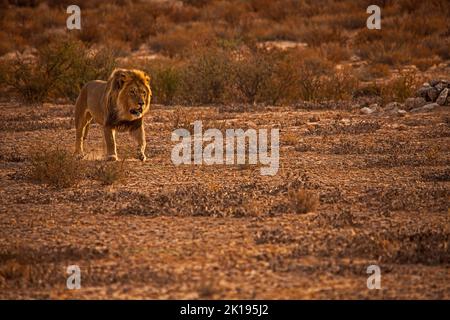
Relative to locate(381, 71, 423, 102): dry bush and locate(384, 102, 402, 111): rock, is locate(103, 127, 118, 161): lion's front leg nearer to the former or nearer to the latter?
locate(384, 102, 402, 111): rock

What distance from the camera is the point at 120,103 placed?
11.1 metres

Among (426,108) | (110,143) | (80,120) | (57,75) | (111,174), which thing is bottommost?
(111,174)

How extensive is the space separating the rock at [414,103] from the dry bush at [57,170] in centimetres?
823

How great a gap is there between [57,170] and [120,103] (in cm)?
148

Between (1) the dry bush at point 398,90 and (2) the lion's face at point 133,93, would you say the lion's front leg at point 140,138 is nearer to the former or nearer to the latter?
(2) the lion's face at point 133,93

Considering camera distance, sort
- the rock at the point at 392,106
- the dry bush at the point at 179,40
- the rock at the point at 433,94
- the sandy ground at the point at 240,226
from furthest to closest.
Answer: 1. the dry bush at the point at 179,40
2. the rock at the point at 433,94
3. the rock at the point at 392,106
4. the sandy ground at the point at 240,226

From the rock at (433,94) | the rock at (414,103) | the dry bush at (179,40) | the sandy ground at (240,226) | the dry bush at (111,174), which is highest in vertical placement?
the dry bush at (179,40)

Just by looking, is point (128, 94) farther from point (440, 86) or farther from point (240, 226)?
point (440, 86)

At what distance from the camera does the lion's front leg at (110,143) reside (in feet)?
37.7

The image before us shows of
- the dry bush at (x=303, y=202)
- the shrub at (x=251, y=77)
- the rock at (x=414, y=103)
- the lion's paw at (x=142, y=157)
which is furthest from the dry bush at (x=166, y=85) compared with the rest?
the dry bush at (x=303, y=202)

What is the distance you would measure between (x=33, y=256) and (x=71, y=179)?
319cm

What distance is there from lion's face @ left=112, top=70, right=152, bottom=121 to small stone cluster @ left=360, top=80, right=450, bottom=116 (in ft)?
21.3

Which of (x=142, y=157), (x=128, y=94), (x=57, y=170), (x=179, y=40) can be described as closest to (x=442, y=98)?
(x=142, y=157)

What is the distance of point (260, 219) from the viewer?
8.38 meters
